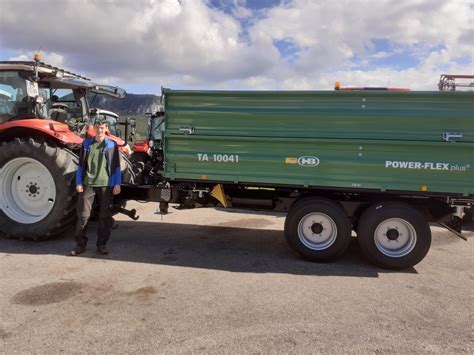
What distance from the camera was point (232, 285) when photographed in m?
4.07

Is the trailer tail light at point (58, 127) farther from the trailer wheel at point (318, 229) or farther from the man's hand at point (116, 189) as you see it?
the trailer wheel at point (318, 229)

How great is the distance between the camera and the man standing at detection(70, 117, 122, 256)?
4945 millimetres

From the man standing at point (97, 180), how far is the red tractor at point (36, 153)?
465 mm

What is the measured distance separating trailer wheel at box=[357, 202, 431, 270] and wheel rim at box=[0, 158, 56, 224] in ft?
14.9

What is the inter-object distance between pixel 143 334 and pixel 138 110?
5378mm

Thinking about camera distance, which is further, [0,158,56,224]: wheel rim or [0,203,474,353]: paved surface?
[0,158,56,224]: wheel rim

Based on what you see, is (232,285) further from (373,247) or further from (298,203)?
(373,247)

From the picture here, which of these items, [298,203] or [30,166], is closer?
[298,203]

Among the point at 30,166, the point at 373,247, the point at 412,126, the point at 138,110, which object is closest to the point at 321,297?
the point at 373,247

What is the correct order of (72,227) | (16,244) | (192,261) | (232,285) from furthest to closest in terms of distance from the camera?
(72,227), (16,244), (192,261), (232,285)

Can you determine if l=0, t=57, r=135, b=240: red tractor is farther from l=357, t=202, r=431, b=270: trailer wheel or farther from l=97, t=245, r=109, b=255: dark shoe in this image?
l=357, t=202, r=431, b=270: trailer wheel

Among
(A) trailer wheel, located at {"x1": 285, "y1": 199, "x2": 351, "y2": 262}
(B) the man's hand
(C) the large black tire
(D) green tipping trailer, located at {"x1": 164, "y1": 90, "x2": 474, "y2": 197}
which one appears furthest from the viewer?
(C) the large black tire

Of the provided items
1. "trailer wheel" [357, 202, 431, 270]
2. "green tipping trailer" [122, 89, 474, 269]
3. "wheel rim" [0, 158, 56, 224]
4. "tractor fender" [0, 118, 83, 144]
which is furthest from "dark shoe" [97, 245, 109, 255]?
"trailer wheel" [357, 202, 431, 270]

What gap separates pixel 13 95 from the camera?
5.66m
